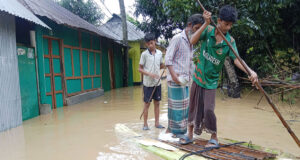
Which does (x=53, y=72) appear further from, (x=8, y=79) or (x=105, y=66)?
(x=105, y=66)

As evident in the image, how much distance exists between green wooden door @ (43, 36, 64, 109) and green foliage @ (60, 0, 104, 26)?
1044 centimetres

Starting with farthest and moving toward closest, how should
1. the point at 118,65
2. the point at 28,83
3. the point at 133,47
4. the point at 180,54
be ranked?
the point at 133,47
the point at 118,65
the point at 28,83
the point at 180,54

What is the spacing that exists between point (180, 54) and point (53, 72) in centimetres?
495

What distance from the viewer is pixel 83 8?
55.4ft

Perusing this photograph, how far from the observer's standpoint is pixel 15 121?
465 cm

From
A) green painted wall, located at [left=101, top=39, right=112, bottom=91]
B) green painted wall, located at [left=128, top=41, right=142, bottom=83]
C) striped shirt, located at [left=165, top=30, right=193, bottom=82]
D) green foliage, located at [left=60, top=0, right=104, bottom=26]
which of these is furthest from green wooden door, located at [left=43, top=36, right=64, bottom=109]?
green foliage, located at [left=60, top=0, right=104, bottom=26]

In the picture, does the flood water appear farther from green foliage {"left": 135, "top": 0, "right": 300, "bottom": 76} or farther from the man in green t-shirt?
green foliage {"left": 135, "top": 0, "right": 300, "bottom": 76}

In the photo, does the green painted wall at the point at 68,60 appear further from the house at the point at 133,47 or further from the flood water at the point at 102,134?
the house at the point at 133,47

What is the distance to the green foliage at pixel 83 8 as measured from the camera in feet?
55.1

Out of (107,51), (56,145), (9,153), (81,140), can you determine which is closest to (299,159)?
(81,140)

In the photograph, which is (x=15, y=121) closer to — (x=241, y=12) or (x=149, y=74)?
(x=149, y=74)

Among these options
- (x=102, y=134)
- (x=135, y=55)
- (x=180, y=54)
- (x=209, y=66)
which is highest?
(x=135, y=55)

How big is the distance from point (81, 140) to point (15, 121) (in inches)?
68.9

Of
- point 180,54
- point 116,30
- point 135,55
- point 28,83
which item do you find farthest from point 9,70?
point 116,30
